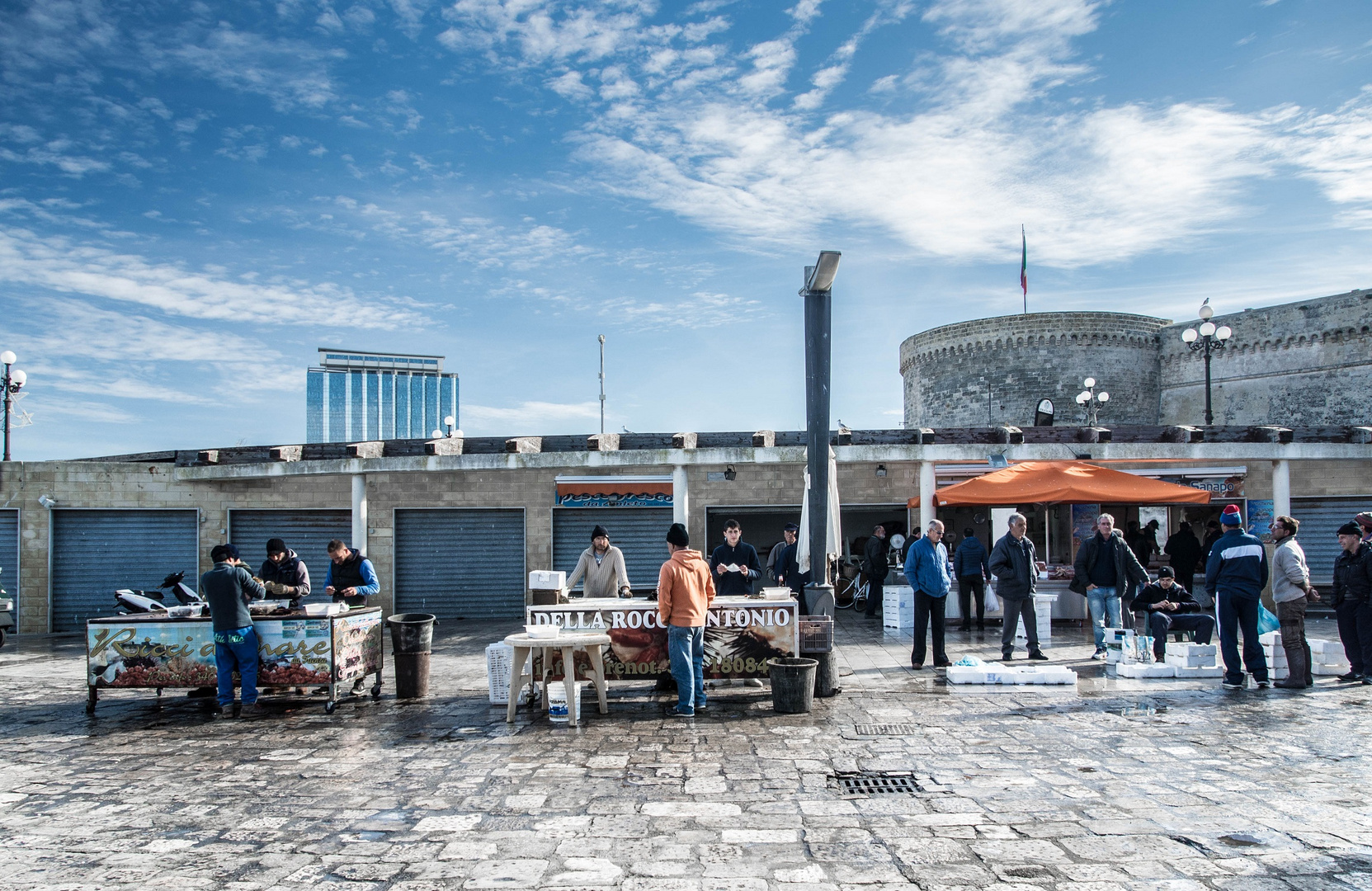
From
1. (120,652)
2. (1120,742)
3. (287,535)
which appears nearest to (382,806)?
(120,652)

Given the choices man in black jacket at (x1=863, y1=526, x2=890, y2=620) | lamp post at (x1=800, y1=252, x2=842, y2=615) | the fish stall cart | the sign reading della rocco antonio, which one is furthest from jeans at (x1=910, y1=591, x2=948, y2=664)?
the fish stall cart

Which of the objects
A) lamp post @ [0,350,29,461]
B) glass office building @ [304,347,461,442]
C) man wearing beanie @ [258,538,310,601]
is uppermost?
glass office building @ [304,347,461,442]

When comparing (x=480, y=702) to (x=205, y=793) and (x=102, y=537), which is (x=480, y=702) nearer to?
(x=205, y=793)

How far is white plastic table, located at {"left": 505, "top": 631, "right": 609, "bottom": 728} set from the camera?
24.1 ft

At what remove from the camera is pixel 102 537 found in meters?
16.4

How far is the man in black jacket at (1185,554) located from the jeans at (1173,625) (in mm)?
5532

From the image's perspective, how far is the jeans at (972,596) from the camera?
1143cm

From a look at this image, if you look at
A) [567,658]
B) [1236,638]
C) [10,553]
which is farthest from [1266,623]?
[10,553]

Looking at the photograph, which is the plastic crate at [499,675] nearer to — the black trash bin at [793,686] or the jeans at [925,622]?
the black trash bin at [793,686]

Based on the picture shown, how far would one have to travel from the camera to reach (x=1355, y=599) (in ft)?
28.3

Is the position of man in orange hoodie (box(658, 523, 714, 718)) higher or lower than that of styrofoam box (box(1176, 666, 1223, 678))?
higher

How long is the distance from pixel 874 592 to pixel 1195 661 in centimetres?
691

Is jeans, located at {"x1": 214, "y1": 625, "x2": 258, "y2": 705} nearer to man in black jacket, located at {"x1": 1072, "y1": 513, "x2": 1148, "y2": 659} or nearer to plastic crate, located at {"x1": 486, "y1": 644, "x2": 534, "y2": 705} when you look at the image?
plastic crate, located at {"x1": 486, "y1": 644, "x2": 534, "y2": 705}

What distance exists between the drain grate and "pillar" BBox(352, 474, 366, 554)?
12.5 m
